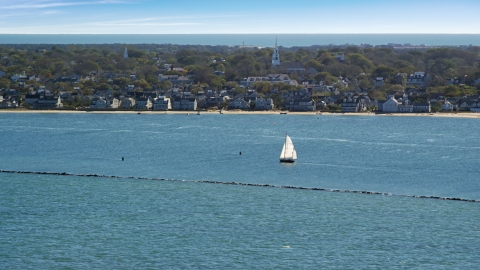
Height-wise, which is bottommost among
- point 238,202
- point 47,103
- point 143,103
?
point 47,103

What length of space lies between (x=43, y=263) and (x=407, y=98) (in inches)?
1541

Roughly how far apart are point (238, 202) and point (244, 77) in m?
45.7

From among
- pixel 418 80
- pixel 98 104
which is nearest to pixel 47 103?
pixel 98 104

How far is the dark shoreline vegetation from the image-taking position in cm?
5541

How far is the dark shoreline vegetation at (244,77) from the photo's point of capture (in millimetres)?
55406

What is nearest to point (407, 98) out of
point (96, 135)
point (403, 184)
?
point (96, 135)

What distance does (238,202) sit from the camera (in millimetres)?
23812

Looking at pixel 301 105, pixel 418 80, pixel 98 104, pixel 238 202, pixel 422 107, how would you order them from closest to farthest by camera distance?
1. pixel 238 202
2. pixel 422 107
3. pixel 301 105
4. pixel 98 104
5. pixel 418 80

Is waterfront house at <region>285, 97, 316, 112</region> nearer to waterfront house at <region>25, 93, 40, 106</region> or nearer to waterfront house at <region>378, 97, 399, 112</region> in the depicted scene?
waterfront house at <region>378, 97, 399, 112</region>

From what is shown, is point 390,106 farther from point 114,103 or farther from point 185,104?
point 114,103

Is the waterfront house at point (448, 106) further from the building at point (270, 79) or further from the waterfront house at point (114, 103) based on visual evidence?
the waterfront house at point (114, 103)

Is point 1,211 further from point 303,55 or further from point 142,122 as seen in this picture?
point 303,55

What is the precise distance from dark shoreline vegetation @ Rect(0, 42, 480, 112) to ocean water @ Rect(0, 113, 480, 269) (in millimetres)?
15025

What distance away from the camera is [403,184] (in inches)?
1046
